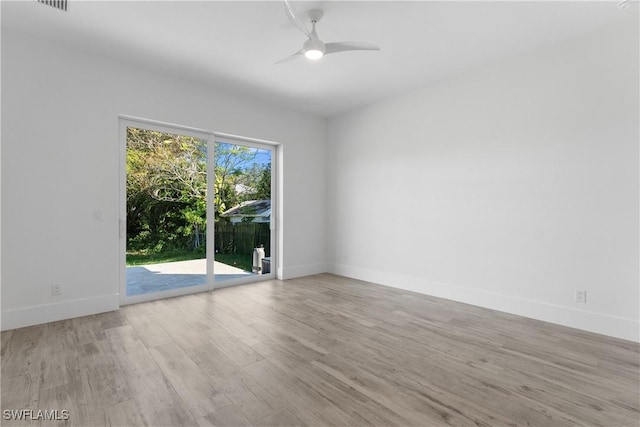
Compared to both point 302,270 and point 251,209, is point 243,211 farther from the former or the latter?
point 302,270

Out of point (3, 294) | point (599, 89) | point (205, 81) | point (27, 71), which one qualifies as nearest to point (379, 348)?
point (599, 89)

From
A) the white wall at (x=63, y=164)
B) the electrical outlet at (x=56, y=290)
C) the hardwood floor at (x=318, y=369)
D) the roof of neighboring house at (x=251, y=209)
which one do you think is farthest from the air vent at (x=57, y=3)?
the hardwood floor at (x=318, y=369)

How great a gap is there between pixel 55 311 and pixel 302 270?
11.2 feet

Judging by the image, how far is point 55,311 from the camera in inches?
127

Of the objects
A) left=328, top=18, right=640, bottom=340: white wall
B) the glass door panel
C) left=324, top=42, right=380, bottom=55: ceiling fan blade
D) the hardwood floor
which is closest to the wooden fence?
the glass door panel

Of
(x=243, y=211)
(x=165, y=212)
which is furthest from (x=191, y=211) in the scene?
(x=243, y=211)

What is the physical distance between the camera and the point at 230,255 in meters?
4.79

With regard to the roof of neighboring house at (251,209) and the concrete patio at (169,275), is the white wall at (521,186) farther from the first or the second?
the concrete patio at (169,275)

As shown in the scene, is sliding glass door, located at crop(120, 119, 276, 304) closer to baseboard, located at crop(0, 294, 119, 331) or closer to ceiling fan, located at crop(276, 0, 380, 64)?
baseboard, located at crop(0, 294, 119, 331)

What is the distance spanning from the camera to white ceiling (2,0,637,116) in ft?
8.72

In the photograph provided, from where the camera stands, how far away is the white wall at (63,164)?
3.02 meters

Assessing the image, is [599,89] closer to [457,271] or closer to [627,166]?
[627,166]

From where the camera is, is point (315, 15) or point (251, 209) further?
point (251, 209)

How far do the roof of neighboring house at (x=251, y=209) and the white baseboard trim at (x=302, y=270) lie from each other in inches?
42.1
